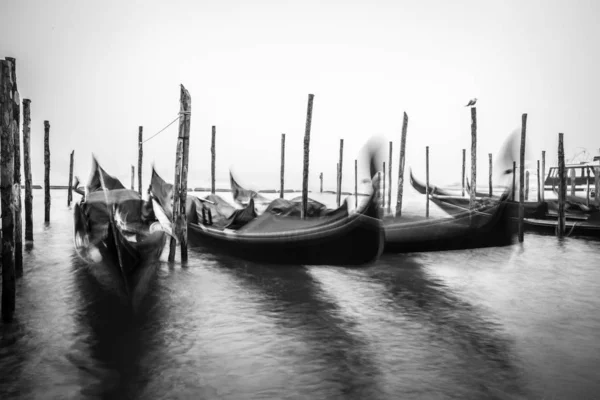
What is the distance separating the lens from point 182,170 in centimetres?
630

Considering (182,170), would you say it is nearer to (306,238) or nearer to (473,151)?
(306,238)

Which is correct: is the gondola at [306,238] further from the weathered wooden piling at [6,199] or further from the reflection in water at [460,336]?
the weathered wooden piling at [6,199]

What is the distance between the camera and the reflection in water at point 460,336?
275 cm

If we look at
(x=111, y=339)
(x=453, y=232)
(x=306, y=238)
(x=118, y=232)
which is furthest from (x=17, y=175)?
(x=453, y=232)

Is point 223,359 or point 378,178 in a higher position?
point 378,178

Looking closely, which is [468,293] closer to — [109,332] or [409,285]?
[409,285]

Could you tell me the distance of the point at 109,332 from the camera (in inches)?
139

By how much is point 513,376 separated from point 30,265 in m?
6.35

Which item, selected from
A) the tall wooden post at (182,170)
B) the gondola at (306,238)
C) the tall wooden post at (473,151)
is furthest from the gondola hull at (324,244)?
the tall wooden post at (473,151)

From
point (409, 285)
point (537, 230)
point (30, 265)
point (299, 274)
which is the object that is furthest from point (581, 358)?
point (537, 230)

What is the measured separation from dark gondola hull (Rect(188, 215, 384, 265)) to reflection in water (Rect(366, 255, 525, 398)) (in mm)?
629

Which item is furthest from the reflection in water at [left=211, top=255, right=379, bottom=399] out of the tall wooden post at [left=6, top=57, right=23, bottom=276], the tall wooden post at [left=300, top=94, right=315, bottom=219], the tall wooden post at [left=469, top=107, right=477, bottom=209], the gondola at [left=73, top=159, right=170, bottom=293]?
the tall wooden post at [left=469, top=107, right=477, bottom=209]

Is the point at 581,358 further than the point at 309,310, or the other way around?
the point at 309,310

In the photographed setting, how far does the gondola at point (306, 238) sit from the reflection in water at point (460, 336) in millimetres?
712
